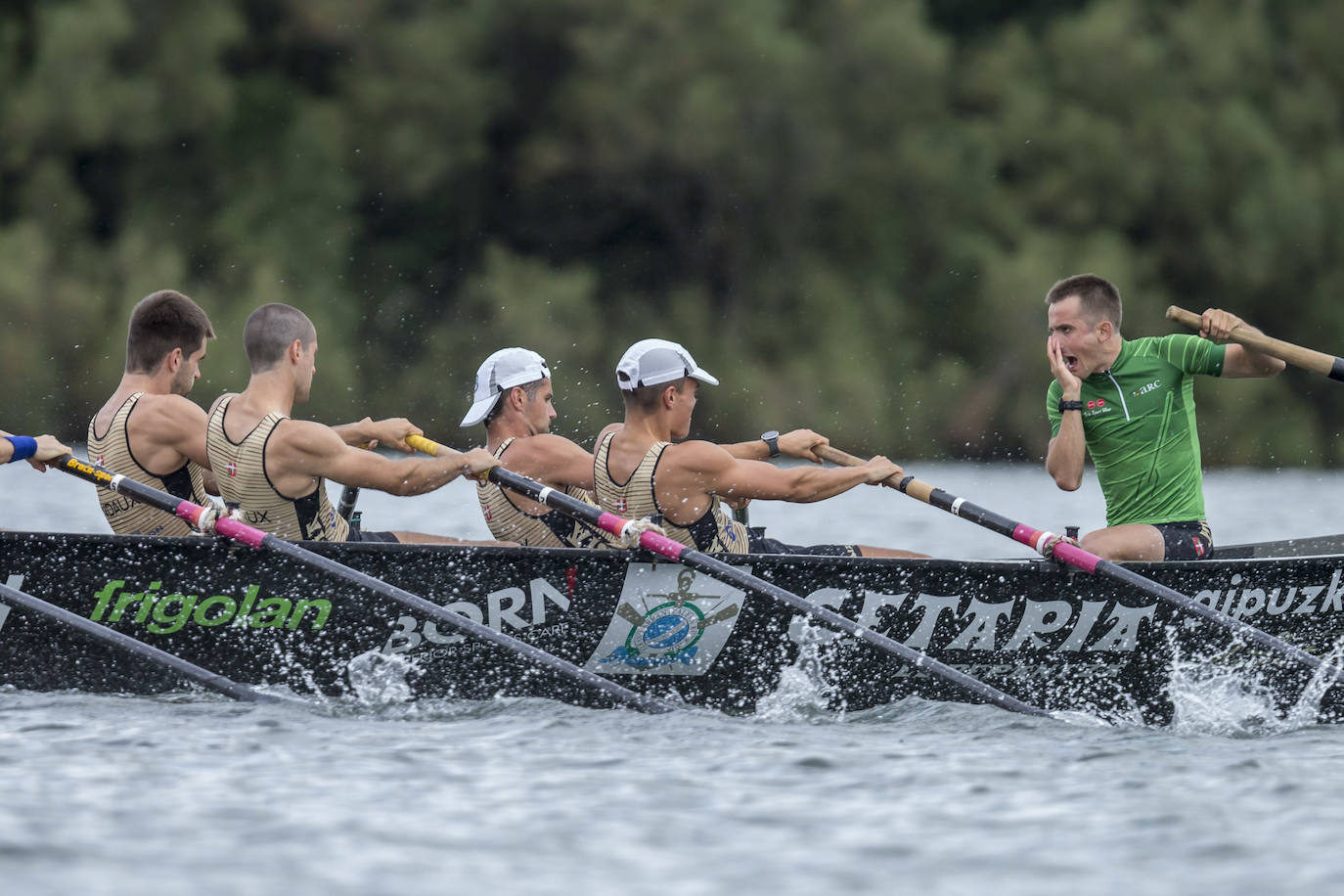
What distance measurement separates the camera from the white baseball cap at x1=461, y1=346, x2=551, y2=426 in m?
9.02

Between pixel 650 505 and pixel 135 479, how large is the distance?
7.74 feet

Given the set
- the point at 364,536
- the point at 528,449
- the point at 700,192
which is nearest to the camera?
the point at 528,449

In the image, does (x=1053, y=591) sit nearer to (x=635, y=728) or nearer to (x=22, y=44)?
(x=635, y=728)

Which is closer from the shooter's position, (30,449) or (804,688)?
(30,449)

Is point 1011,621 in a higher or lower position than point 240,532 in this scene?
lower

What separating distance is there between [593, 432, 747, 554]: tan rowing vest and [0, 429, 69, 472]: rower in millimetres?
2367

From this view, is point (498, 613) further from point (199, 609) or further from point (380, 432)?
point (380, 432)

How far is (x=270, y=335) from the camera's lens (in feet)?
26.7

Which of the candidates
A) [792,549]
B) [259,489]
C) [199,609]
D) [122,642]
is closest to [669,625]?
[792,549]

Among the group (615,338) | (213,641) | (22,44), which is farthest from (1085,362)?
(22,44)

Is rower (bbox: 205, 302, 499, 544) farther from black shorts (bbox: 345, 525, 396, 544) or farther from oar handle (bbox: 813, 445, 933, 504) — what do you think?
oar handle (bbox: 813, 445, 933, 504)

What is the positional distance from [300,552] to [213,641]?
0.72m

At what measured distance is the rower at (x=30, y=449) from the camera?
781 cm

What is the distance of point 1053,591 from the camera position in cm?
837
